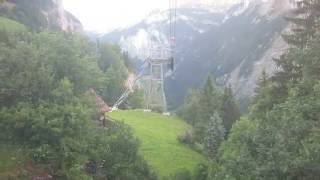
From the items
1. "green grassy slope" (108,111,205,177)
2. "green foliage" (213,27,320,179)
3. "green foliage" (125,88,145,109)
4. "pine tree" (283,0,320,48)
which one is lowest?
"green grassy slope" (108,111,205,177)

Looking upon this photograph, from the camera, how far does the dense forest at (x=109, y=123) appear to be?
24703 mm

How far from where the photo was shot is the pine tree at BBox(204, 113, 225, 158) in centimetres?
5331

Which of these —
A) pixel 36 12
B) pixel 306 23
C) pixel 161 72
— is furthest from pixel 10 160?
pixel 36 12

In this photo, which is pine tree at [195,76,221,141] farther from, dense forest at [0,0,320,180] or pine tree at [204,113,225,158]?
dense forest at [0,0,320,180]

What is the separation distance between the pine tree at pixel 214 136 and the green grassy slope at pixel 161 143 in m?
1.28

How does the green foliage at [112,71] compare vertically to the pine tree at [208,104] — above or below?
above

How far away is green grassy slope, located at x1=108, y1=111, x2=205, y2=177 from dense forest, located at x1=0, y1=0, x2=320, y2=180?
4675 millimetres

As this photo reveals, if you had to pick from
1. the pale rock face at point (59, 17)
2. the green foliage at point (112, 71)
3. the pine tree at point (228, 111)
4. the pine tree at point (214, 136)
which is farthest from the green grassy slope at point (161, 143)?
the pale rock face at point (59, 17)

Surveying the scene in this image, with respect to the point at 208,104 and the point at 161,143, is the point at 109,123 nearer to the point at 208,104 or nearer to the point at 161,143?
the point at 161,143

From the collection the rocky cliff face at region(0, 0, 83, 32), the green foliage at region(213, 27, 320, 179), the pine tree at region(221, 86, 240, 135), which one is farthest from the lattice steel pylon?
the green foliage at region(213, 27, 320, 179)

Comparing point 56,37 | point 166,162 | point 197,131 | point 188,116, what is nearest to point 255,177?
point 166,162

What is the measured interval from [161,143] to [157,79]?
2296 centimetres

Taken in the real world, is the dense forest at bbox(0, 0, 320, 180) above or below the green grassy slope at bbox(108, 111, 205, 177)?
above

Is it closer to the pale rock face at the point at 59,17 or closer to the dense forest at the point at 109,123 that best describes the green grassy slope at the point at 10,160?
the dense forest at the point at 109,123
